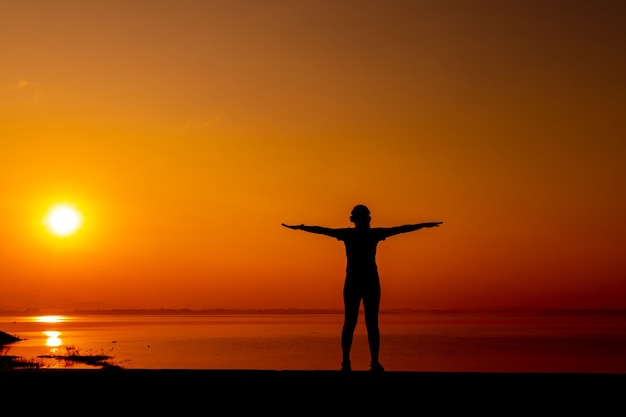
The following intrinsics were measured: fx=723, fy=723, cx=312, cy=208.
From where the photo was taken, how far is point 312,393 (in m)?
9.48

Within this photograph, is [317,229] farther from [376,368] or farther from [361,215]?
[376,368]

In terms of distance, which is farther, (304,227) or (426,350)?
(426,350)

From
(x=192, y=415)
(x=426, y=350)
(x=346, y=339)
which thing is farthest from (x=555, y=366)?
(x=192, y=415)

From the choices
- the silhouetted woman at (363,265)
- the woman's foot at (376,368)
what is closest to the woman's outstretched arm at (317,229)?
the silhouetted woman at (363,265)

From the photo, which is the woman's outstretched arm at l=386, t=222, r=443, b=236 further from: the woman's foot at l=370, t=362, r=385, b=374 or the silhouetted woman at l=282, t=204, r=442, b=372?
the woman's foot at l=370, t=362, r=385, b=374

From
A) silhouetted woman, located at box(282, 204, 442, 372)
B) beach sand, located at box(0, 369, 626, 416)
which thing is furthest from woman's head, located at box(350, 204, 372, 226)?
beach sand, located at box(0, 369, 626, 416)

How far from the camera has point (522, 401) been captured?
354 inches

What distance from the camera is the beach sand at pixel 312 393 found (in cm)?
871

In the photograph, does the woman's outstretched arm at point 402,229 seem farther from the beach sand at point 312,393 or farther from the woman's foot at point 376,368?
the beach sand at point 312,393

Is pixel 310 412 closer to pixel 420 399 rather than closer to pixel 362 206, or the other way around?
pixel 420 399

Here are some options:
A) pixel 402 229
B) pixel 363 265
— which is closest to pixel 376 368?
pixel 363 265

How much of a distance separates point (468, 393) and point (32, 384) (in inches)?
234

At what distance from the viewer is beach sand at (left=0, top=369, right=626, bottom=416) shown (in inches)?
343

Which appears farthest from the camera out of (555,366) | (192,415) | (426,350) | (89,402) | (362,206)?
(426,350)
